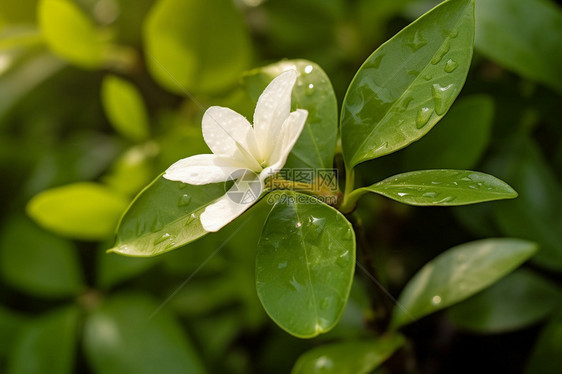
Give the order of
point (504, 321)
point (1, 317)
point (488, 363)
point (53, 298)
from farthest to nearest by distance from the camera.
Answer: point (53, 298) → point (1, 317) → point (488, 363) → point (504, 321)

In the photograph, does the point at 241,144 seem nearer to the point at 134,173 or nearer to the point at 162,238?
the point at 162,238

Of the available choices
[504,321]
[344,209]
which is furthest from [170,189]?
[504,321]

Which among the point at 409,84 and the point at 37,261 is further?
the point at 37,261

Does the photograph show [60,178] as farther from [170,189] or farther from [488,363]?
[488,363]

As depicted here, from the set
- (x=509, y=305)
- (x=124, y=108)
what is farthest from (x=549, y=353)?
(x=124, y=108)

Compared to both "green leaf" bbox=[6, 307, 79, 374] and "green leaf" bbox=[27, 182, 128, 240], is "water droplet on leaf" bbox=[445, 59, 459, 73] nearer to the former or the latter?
"green leaf" bbox=[27, 182, 128, 240]

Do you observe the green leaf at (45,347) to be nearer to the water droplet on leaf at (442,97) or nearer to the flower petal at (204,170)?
the flower petal at (204,170)

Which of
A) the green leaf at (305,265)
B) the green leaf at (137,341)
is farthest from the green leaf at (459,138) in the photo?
the green leaf at (137,341)
